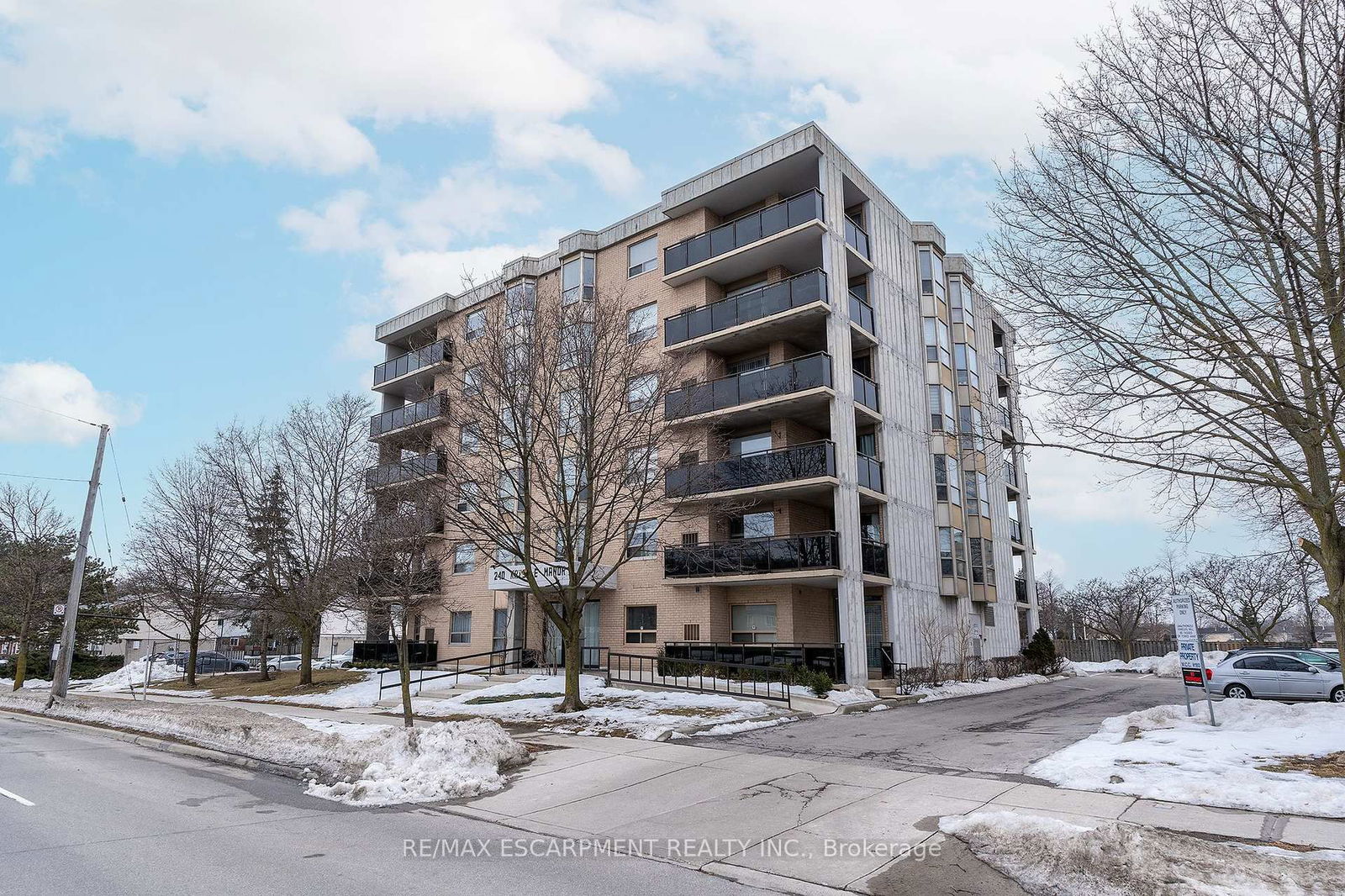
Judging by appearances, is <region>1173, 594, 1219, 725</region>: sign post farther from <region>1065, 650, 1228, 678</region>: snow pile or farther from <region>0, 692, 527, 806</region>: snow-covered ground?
<region>1065, 650, 1228, 678</region>: snow pile

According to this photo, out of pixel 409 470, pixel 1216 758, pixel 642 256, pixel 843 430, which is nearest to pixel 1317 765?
pixel 1216 758

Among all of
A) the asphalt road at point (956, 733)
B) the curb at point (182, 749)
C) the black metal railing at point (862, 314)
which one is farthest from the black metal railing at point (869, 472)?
the curb at point (182, 749)

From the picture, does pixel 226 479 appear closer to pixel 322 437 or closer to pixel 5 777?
pixel 322 437

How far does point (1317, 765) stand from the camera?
32.7 ft

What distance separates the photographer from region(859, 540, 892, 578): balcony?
82.0 feet

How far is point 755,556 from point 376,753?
14603mm

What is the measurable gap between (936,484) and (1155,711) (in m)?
16.7

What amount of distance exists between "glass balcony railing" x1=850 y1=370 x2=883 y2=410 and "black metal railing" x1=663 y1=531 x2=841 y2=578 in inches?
202

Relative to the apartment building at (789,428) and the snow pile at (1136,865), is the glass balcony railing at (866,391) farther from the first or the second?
the snow pile at (1136,865)

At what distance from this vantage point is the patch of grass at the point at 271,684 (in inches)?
1066

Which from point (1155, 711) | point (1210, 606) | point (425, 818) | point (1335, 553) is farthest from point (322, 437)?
point (1210, 606)

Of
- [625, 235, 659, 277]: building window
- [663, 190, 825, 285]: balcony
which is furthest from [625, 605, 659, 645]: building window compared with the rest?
[625, 235, 659, 277]: building window

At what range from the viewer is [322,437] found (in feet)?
95.6

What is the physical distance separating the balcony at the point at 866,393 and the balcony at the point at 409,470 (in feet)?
43.0
